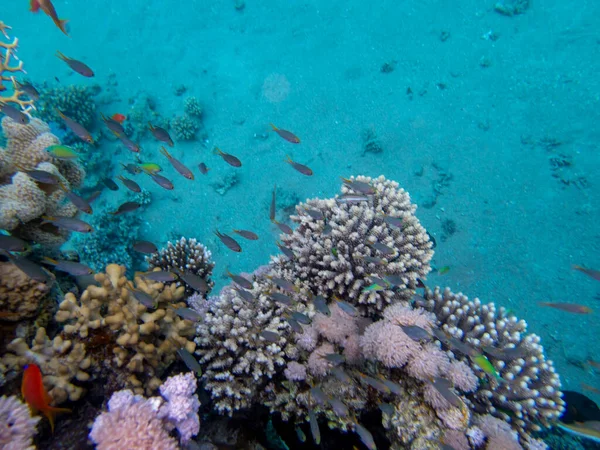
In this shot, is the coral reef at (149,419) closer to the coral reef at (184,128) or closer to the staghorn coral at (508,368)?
the staghorn coral at (508,368)

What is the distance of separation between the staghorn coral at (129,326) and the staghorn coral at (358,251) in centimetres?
176

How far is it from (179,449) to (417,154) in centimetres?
1032

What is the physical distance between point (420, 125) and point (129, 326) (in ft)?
36.1

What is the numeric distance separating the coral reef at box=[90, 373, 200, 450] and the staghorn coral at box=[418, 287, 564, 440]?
3093 mm

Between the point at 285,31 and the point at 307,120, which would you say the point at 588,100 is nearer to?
the point at 307,120

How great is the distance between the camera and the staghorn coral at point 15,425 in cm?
238

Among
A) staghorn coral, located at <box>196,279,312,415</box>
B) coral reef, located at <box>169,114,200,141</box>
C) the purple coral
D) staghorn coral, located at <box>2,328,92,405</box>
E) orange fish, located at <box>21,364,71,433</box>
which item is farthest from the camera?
coral reef, located at <box>169,114,200,141</box>

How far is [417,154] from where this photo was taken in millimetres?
10875

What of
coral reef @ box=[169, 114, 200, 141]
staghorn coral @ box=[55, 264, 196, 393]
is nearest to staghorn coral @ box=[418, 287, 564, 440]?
staghorn coral @ box=[55, 264, 196, 393]

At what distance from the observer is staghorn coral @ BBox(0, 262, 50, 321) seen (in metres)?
3.34

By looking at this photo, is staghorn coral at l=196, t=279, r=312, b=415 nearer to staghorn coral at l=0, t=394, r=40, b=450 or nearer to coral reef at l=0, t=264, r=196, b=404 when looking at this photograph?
coral reef at l=0, t=264, r=196, b=404

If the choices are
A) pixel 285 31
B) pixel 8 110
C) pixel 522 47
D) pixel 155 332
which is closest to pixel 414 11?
pixel 522 47

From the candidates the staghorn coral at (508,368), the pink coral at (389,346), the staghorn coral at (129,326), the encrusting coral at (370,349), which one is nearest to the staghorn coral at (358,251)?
the encrusting coral at (370,349)

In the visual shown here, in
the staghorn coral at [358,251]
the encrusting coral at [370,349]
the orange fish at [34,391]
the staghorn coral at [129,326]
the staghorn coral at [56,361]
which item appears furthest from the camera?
the staghorn coral at [358,251]
